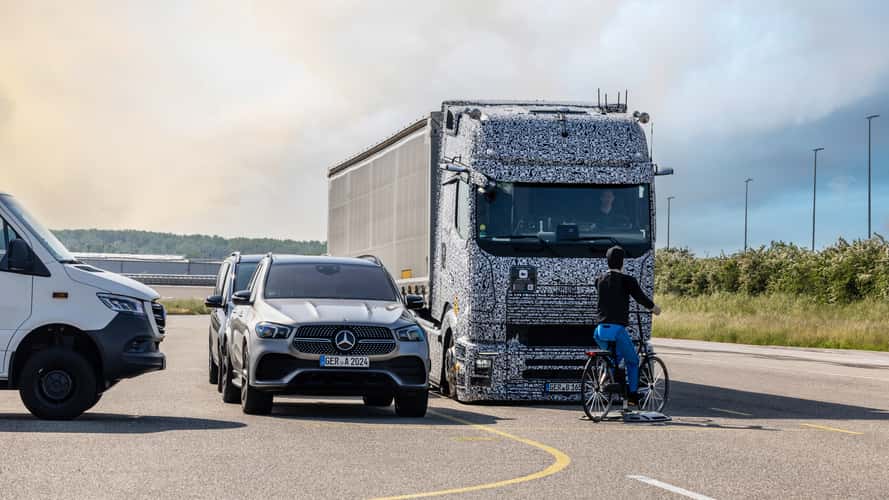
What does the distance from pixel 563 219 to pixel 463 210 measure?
127cm

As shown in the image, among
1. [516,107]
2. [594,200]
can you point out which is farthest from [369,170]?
[594,200]

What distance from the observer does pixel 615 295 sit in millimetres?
14906

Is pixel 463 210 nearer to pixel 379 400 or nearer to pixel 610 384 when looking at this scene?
pixel 379 400

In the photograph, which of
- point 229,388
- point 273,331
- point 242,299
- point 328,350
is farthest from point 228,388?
point 328,350

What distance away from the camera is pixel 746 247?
72250mm

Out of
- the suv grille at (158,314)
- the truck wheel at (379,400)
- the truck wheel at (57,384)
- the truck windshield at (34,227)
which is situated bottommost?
the truck wheel at (379,400)

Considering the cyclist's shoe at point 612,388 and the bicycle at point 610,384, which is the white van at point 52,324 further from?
the cyclist's shoe at point 612,388

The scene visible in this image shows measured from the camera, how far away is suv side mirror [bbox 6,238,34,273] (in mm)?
13586

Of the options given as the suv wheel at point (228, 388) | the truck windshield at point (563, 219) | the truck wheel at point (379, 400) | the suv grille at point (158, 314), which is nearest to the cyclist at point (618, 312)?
the truck windshield at point (563, 219)

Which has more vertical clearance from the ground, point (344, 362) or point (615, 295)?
point (615, 295)

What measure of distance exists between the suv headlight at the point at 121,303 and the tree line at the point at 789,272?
43412 millimetres

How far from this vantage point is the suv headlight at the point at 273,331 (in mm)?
14688

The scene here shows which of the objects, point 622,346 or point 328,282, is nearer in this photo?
point 622,346

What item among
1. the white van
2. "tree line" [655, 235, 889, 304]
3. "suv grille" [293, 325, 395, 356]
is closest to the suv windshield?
"suv grille" [293, 325, 395, 356]
